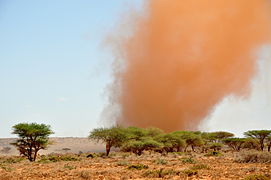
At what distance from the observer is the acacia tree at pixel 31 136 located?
40906 mm

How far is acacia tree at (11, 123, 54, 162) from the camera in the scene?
Answer: 40.9 meters

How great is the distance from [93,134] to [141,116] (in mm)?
41123

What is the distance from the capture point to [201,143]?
199 feet

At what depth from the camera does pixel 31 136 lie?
41375 mm

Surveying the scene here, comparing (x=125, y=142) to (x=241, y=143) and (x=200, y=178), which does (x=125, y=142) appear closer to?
(x=241, y=143)

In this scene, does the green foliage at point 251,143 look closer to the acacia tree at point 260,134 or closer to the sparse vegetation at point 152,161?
the sparse vegetation at point 152,161

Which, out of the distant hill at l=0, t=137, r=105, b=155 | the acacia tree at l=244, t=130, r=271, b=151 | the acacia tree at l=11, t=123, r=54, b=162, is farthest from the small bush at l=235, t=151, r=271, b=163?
the distant hill at l=0, t=137, r=105, b=155

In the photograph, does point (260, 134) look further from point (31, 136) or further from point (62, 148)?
point (62, 148)

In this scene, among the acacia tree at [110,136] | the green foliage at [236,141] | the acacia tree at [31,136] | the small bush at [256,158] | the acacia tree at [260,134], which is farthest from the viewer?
the green foliage at [236,141]

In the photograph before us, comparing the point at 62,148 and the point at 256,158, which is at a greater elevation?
the point at 256,158

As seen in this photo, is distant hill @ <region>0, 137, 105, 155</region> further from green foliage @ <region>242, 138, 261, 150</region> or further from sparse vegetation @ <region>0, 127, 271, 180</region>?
green foliage @ <region>242, 138, 261, 150</region>

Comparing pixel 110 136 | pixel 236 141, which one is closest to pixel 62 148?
pixel 110 136

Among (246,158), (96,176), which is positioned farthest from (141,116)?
(96,176)

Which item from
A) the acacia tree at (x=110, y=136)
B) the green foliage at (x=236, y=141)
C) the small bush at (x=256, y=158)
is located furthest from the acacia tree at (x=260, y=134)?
the small bush at (x=256, y=158)
